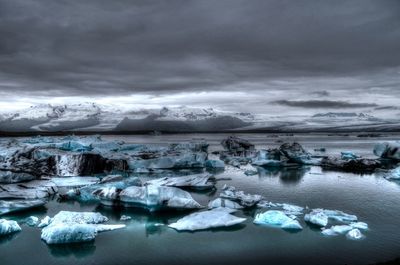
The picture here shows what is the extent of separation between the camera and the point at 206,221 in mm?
10820

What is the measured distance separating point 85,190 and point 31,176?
4899mm

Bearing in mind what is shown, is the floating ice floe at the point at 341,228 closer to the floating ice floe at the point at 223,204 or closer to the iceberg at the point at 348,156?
the floating ice floe at the point at 223,204

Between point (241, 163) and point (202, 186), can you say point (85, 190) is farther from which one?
point (241, 163)

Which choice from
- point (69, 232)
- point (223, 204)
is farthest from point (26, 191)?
point (223, 204)

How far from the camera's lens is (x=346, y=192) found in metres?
16.4

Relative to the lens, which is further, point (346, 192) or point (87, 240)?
point (346, 192)

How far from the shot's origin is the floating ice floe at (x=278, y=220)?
10734mm

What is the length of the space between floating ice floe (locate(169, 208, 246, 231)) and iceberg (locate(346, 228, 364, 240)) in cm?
301

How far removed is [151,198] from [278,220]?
14.3ft

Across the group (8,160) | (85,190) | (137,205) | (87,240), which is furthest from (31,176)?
(87,240)

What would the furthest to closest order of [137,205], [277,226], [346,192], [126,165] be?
[126,165] < [346,192] < [137,205] < [277,226]

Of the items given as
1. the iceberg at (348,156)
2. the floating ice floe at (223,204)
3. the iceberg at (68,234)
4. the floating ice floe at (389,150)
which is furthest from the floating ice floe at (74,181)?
the floating ice floe at (389,150)

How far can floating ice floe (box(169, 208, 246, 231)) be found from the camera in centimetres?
1062

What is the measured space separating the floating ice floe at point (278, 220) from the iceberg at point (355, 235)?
4.44 feet
